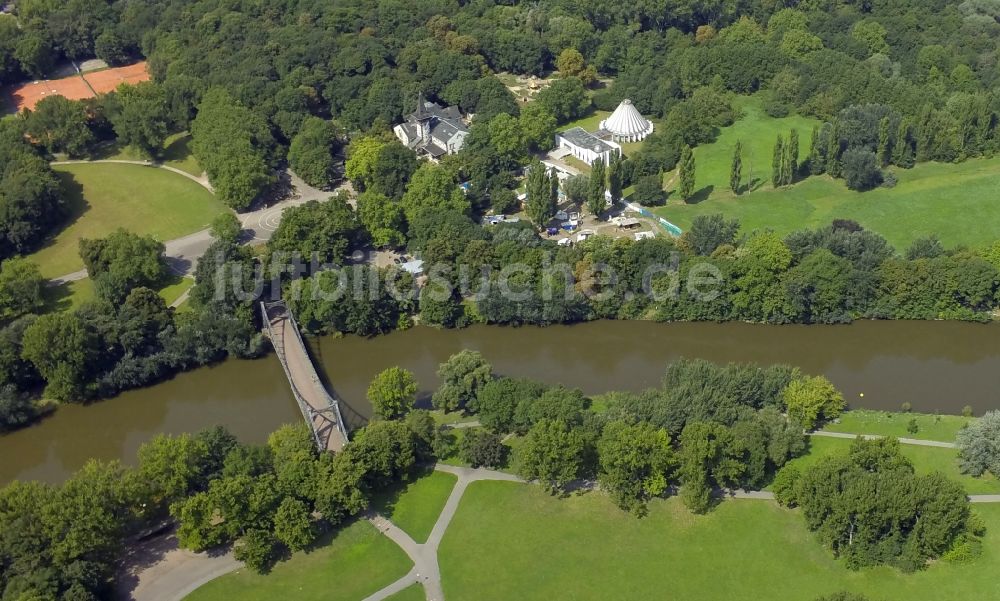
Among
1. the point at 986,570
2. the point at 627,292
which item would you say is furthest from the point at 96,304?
the point at 986,570

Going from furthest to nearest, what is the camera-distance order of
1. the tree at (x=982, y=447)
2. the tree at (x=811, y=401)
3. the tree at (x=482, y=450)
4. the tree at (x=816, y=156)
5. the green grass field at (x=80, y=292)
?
the tree at (x=816, y=156) → the green grass field at (x=80, y=292) → the tree at (x=811, y=401) → the tree at (x=482, y=450) → the tree at (x=982, y=447)

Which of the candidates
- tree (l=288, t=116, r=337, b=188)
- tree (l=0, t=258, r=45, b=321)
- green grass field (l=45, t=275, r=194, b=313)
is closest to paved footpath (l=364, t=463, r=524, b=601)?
green grass field (l=45, t=275, r=194, b=313)

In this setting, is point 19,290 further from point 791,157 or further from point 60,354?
point 791,157

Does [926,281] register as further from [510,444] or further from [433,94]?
[433,94]

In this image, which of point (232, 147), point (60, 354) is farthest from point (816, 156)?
point (60, 354)

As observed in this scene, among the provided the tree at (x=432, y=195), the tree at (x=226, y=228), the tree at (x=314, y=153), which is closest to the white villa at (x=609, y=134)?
the tree at (x=432, y=195)

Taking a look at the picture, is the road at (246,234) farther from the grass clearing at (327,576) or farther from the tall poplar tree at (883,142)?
the tall poplar tree at (883,142)

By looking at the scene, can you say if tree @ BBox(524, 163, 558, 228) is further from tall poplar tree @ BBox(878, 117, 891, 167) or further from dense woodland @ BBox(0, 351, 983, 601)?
tall poplar tree @ BBox(878, 117, 891, 167)
